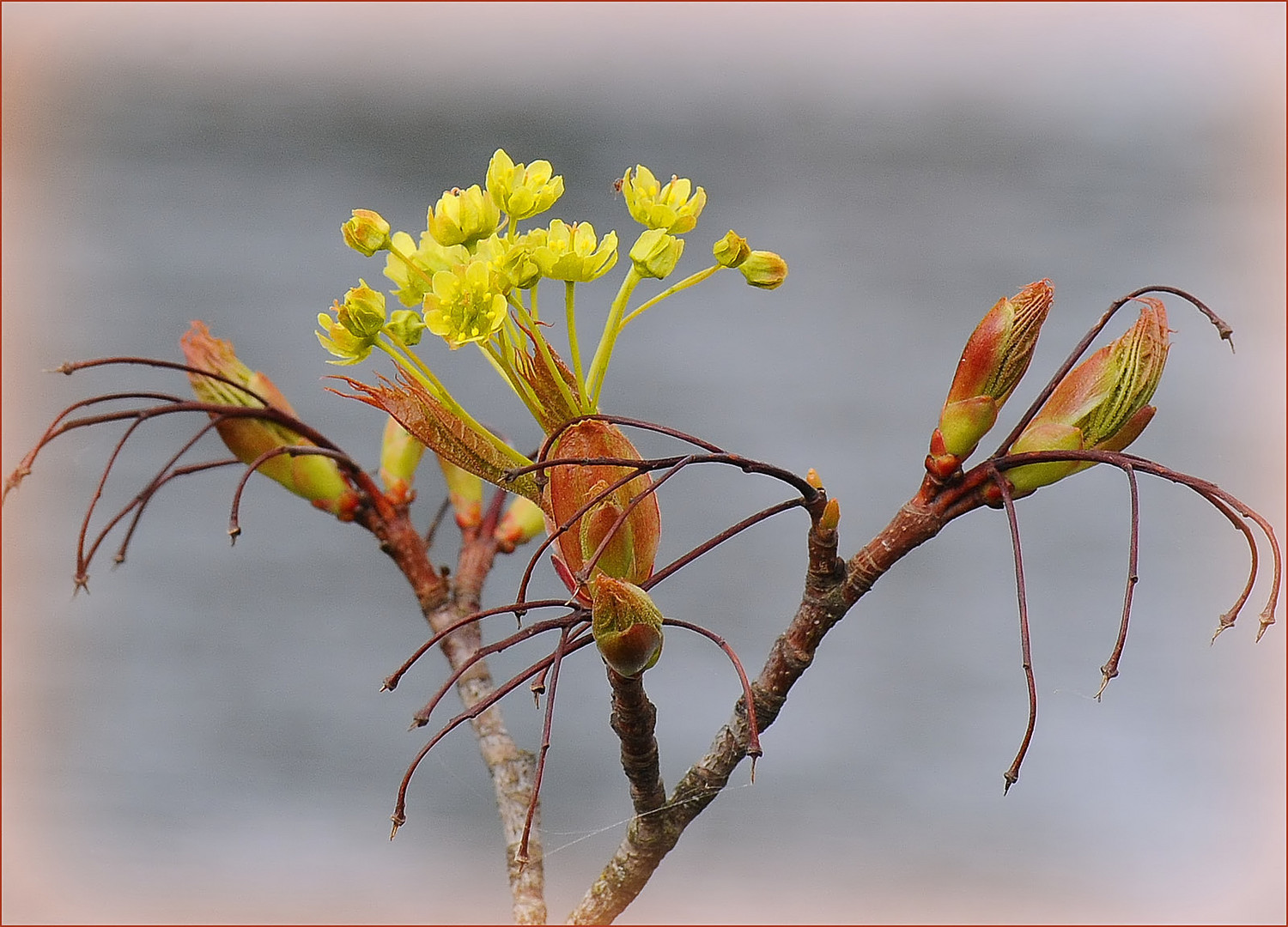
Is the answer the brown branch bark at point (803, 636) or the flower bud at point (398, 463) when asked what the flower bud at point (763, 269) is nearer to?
the brown branch bark at point (803, 636)

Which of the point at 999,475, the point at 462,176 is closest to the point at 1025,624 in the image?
the point at 999,475

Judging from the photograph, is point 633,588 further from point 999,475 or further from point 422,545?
point 422,545

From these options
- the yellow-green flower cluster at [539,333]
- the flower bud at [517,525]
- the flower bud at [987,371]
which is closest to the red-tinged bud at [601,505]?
the yellow-green flower cluster at [539,333]

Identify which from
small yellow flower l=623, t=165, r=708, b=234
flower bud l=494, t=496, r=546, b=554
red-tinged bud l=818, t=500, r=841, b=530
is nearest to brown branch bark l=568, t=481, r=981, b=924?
red-tinged bud l=818, t=500, r=841, b=530

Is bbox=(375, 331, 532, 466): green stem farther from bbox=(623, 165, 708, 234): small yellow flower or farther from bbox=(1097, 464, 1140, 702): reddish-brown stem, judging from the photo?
bbox=(1097, 464, 1140, 702): reddish-brown stem

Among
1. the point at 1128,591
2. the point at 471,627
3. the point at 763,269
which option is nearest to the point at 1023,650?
the point at 1128,591

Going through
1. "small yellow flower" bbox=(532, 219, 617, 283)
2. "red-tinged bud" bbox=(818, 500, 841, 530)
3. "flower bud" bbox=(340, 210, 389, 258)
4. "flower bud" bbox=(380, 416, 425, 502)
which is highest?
"flower bud" bbox=(380, 416, 425, 502)
